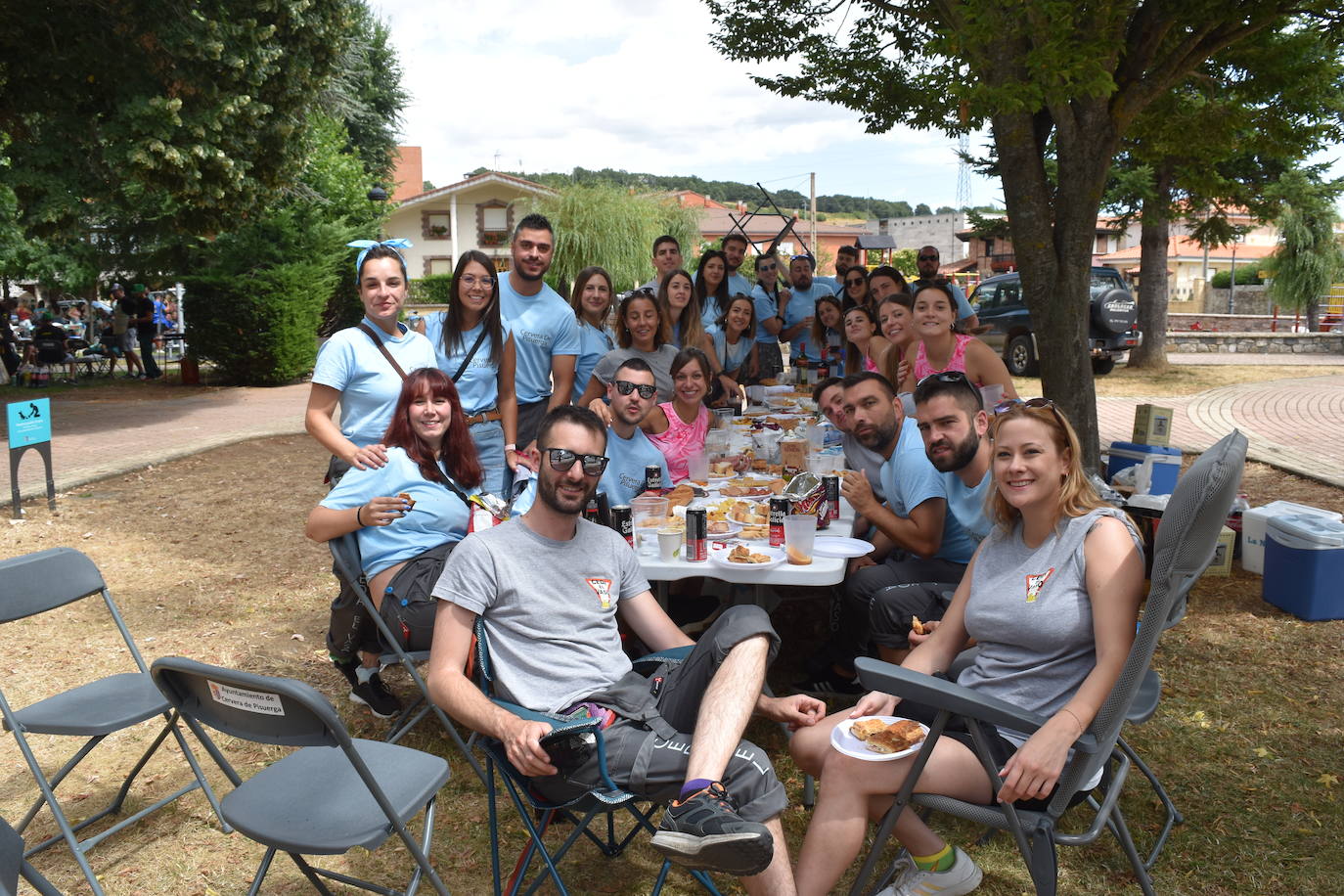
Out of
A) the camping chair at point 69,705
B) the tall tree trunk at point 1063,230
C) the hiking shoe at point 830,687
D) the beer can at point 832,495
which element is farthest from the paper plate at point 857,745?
the tall tree trunk at point 1063,230

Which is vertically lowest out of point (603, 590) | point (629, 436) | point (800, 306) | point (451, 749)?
point (451, 749)

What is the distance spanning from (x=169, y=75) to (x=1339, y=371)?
21.3 meters

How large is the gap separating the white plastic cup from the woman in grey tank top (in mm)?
637

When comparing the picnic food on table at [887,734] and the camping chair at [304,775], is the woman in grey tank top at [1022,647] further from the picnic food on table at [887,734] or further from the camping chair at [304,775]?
the camping chair at [304,775]

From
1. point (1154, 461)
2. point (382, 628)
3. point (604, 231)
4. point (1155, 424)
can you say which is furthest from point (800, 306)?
point (604, 231)

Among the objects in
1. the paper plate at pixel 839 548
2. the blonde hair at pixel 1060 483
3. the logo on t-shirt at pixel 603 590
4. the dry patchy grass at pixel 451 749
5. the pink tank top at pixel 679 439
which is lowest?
the dry patchy grass at pixel 451 749

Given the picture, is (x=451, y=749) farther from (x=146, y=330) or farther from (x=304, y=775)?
(x=146, y=330)

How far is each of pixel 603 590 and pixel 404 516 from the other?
121cm

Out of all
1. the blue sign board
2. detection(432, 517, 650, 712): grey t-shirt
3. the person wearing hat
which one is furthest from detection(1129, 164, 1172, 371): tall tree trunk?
the person wearing hat

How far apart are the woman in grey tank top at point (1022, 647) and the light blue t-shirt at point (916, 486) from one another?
2.92ft

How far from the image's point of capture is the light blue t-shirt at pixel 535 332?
4938 mm

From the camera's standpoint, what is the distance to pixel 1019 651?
8.68 ft

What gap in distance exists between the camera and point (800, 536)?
3.40m

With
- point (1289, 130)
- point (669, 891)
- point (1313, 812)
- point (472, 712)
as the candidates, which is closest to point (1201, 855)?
point (1313, 812)
